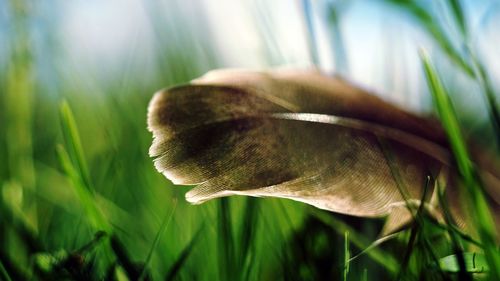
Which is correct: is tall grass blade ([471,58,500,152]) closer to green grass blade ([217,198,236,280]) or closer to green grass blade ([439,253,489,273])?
green grass blade ([439,253,489,273])

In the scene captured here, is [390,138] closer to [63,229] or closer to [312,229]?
[312,229]

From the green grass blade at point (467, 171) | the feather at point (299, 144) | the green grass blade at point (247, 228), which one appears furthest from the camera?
the green grass blade at point (247, 228)

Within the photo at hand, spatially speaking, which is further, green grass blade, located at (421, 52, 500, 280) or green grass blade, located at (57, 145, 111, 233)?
green grass blade, located at (57, 145, 111, 233)

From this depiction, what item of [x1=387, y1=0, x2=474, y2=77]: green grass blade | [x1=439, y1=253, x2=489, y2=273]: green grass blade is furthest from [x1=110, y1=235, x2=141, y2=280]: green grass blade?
[x1=387, y1=0, x2=474, y2=77]: green grass blade

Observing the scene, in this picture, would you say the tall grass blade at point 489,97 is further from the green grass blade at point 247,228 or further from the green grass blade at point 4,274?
the green grass blade at point 4,274

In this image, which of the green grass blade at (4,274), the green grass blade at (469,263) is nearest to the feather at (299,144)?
the green grass blade at (469,263)

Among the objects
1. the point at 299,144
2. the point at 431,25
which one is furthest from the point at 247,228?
the point at 431,25
